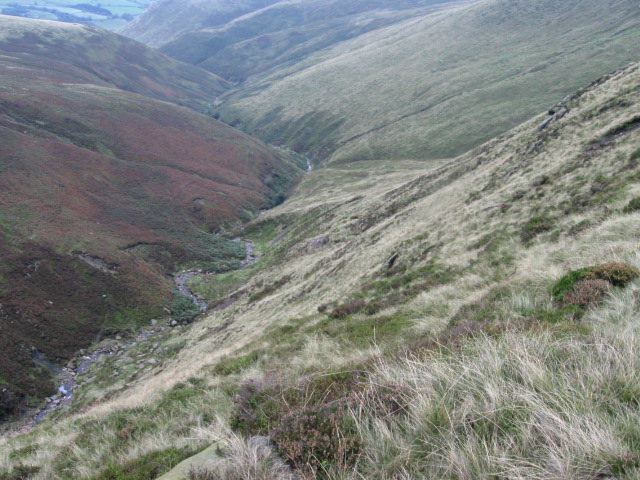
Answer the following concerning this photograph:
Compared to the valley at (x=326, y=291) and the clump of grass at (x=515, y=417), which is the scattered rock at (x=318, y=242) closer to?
the valley at (x=326, y=291)

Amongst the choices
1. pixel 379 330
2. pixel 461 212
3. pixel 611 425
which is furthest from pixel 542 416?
pixel 461 212

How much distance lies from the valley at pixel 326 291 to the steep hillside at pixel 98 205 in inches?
15.4

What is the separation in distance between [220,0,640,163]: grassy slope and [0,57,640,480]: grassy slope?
81383mm

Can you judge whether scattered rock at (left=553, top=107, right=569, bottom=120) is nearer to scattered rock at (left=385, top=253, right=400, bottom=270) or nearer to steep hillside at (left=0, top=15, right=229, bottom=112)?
scattered rock at (left=385, top=253, right=400, bottom=270)

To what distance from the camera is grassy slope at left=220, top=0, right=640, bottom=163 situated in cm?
10300

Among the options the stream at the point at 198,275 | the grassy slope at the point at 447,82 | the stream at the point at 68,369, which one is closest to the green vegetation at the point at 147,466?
the stream at the point at 68,369

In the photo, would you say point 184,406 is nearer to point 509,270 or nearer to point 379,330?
point 379,330

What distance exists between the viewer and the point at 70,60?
156m

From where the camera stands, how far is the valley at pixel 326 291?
3.98m

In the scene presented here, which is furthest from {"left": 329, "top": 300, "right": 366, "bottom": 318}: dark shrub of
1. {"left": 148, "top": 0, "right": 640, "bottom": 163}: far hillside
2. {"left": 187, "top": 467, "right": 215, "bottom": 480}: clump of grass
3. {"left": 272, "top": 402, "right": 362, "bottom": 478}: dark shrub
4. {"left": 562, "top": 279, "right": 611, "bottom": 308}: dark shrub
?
{"left": 148, "top": 0, "right": 640, "bottom": 163}: far hillside

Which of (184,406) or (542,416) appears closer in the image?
(542,416)

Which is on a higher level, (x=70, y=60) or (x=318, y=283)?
(x=70, y=60)

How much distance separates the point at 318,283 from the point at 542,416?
74.8 ft

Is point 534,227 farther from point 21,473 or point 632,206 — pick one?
point 21,473
